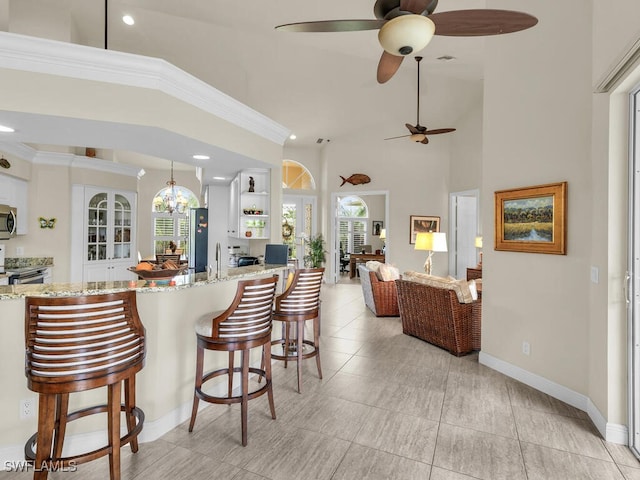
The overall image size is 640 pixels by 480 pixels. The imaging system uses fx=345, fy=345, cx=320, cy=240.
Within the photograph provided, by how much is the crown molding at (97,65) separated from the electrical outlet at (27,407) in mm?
2083

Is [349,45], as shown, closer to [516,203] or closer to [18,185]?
[516,203]

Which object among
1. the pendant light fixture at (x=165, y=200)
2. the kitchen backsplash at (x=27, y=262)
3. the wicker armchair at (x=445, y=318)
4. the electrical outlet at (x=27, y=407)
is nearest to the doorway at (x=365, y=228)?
the wicker armchair at (x=445, y=318)

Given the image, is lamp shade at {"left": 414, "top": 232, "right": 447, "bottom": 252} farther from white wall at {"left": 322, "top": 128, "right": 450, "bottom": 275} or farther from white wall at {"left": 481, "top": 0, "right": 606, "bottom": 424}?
white wall at {"left": 322, "top": 128, "right": 450, "bottom": 275}

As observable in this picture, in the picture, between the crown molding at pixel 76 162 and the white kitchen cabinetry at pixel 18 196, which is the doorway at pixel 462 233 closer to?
the crown molding at pixel 76 162

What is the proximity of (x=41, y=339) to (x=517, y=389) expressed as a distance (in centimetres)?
349

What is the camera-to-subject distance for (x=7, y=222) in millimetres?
4297

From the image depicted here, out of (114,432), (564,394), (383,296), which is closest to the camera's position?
(114,432)

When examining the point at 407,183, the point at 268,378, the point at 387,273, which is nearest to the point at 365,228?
the point at 407,183

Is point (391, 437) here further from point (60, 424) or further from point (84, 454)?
point (60, 424)

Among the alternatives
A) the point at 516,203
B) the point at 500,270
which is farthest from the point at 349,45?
the point at 500,270

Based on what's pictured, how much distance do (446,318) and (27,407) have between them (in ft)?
12.1

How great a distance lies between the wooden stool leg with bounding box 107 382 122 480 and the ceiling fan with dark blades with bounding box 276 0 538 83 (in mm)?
2242

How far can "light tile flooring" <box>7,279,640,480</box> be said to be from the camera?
1.99 m

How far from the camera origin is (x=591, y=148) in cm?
264
